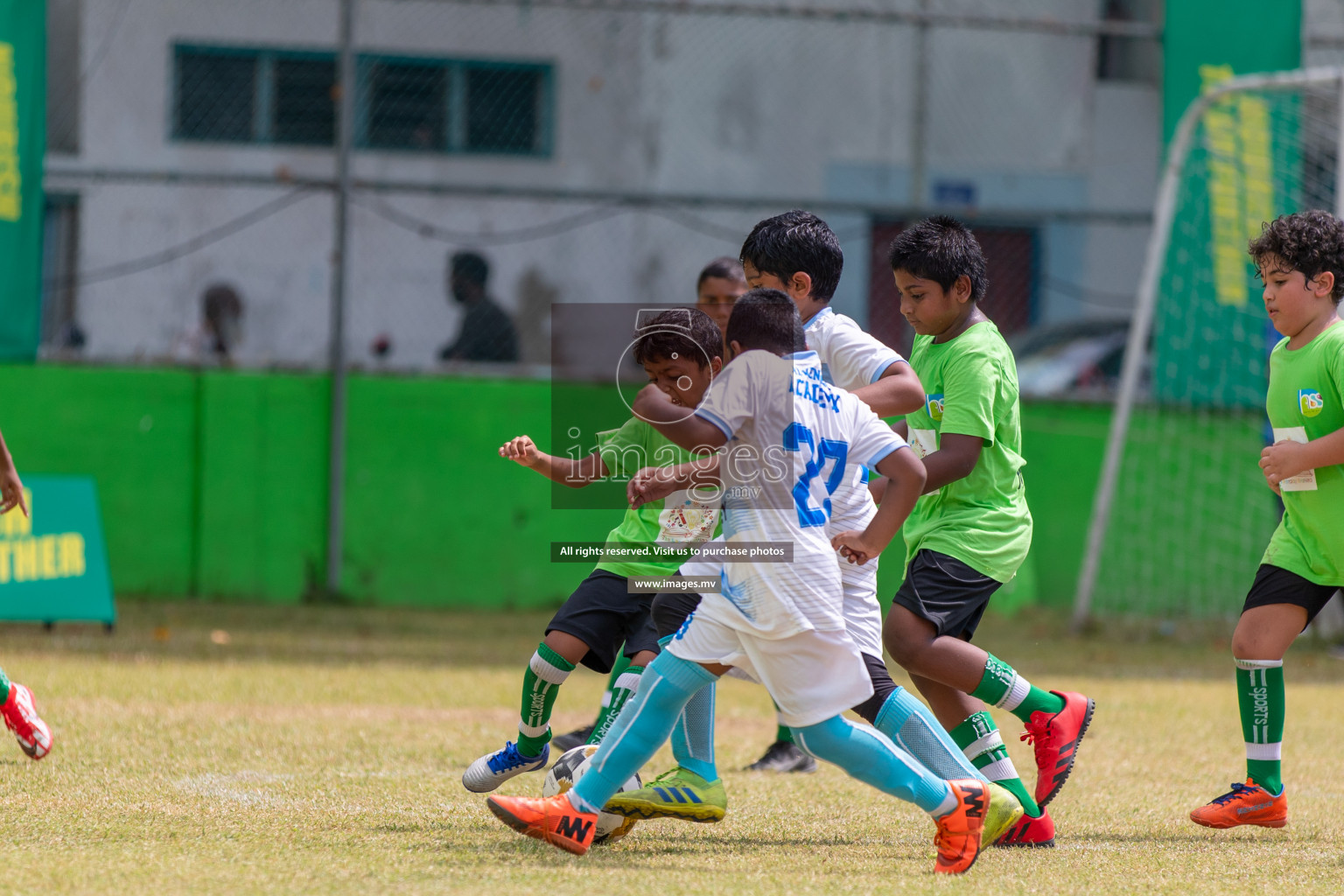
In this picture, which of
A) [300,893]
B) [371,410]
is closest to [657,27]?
[371,410]

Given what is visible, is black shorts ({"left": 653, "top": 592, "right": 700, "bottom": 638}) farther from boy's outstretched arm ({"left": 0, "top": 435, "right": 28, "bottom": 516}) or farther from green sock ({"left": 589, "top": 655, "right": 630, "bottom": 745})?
boy's outstretched arm ({"left": 0, "top": 435, "right": 28, "bottom": 516})

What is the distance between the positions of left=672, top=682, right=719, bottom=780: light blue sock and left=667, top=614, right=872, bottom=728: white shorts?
0.59 metres

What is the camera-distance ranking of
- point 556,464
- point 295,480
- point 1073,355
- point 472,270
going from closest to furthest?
point 556,464 → point 295,480 → point 472,270 → point 1073,355

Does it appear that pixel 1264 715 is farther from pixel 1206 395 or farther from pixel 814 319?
pixel 1206 395

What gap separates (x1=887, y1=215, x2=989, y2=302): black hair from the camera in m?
4.26

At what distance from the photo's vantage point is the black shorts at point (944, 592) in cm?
421

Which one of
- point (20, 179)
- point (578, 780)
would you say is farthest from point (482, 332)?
point (578, 780)

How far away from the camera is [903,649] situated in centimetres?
423

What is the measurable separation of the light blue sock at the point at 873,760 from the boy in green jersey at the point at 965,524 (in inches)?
22.5

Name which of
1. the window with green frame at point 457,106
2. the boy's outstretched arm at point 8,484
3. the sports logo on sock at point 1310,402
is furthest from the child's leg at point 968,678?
the window with green frame at point 457,106

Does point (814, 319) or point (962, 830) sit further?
point (814, 319)

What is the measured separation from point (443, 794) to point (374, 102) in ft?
43.0

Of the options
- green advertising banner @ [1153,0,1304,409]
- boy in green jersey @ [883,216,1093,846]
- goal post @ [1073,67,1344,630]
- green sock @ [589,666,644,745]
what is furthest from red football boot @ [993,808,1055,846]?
green advertising banner @ [1153,0,1304,409]

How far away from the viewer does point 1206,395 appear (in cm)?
1093
